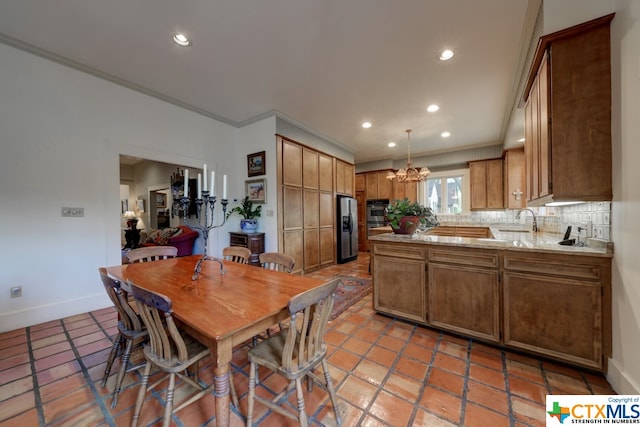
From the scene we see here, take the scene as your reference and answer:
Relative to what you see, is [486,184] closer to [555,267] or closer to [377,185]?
[377,185]

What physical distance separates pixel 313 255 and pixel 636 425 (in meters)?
3.97

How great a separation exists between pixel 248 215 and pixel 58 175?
2.30 metres

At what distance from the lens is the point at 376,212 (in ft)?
22.3

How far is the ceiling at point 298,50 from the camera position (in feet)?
6.59

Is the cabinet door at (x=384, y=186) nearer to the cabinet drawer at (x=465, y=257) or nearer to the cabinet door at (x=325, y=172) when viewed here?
the cabinet door at (x=325, y=172)

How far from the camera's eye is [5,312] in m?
2.41

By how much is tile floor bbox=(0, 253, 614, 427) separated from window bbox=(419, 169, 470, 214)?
188 inches

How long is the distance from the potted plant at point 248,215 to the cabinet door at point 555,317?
11.4ft

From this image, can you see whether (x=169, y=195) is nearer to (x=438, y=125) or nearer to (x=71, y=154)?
(x=71, y=154)

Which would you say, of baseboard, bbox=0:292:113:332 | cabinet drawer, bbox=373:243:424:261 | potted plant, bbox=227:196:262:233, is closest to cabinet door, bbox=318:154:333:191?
potted plant, bbox=227:196:262:233

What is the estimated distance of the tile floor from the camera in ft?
4.50

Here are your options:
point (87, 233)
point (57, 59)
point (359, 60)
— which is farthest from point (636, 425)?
point (57, 59)

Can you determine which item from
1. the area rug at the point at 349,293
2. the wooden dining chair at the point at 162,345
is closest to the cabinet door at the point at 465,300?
the area rug at the point at 349,293

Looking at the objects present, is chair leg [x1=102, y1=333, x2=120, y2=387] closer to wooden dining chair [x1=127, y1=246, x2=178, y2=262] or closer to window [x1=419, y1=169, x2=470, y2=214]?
wooden dining chair [x1=127, y1=246, x2=178, y2=262]
